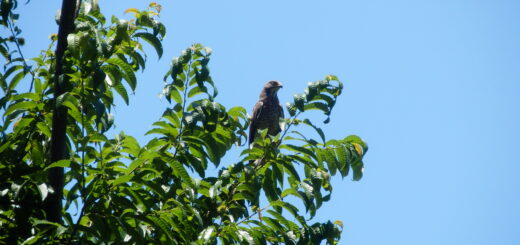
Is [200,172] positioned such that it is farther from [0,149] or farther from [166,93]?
[0,149]

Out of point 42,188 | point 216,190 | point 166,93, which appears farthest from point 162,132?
point 42,188

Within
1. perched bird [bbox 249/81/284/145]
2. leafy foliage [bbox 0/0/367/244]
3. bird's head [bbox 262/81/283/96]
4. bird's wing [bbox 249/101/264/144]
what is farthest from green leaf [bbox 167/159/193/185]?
bird's head [bbox 262/81/283/96]

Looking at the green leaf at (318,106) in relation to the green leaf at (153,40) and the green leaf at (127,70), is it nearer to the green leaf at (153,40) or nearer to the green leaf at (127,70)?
the green leaf at (153,40)

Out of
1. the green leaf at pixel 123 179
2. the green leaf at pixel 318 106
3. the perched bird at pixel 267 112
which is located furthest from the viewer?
the perched bird at pixel 267 112

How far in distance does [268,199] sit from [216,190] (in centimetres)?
46

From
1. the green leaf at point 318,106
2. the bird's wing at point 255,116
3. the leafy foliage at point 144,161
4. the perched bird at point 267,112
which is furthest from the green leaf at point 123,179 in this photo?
the bird's wing at point 255,116

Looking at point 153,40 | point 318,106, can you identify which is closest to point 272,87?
point 318,106

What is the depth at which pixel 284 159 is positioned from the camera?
3498mm

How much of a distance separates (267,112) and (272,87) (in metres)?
0.53

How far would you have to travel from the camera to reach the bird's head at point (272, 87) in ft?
30.4

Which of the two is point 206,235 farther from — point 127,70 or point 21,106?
point 21,106

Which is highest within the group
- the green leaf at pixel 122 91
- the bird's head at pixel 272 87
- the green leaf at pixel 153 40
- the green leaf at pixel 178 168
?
the bird's head at pixel 272 87

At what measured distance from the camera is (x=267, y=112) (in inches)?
354

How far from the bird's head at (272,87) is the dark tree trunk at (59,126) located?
6.19m
